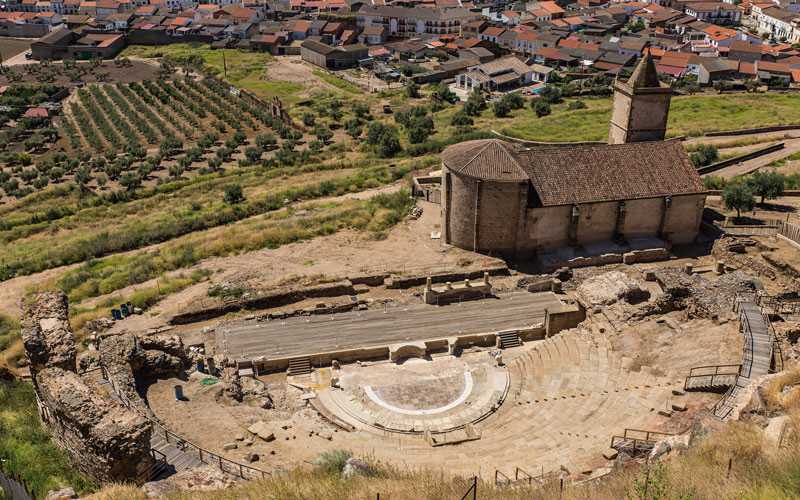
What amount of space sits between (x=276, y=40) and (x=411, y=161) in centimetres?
8473

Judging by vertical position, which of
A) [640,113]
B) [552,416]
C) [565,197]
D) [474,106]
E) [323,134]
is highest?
[640,113]

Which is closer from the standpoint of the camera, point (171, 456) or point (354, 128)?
point (171, 456)

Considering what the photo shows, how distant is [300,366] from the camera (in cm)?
3169

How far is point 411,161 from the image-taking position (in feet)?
222

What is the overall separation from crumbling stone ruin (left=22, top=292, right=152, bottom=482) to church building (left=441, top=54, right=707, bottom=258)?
25.2m

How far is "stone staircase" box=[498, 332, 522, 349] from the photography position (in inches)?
1339

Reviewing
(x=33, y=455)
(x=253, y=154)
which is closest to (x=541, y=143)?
(x=253, y=154)

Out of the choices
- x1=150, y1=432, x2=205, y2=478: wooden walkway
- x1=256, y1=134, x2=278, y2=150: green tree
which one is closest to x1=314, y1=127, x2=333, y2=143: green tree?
x1=256, y1=134, x2=278, y2=150: green tree

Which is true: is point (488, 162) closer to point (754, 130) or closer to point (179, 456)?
point (179, 456)

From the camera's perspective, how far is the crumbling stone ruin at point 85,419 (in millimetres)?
20203

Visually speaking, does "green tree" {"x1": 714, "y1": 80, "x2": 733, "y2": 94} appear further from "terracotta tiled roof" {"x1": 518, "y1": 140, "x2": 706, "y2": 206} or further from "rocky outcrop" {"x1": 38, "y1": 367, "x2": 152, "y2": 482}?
"rocky outcrop" {"x1": 38, "y1": 367, "x2": 152, "y2": 482}

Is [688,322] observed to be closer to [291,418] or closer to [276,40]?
[291,418]

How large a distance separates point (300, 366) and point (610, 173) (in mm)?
24467

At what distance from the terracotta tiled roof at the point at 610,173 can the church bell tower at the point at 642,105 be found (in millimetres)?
4991
